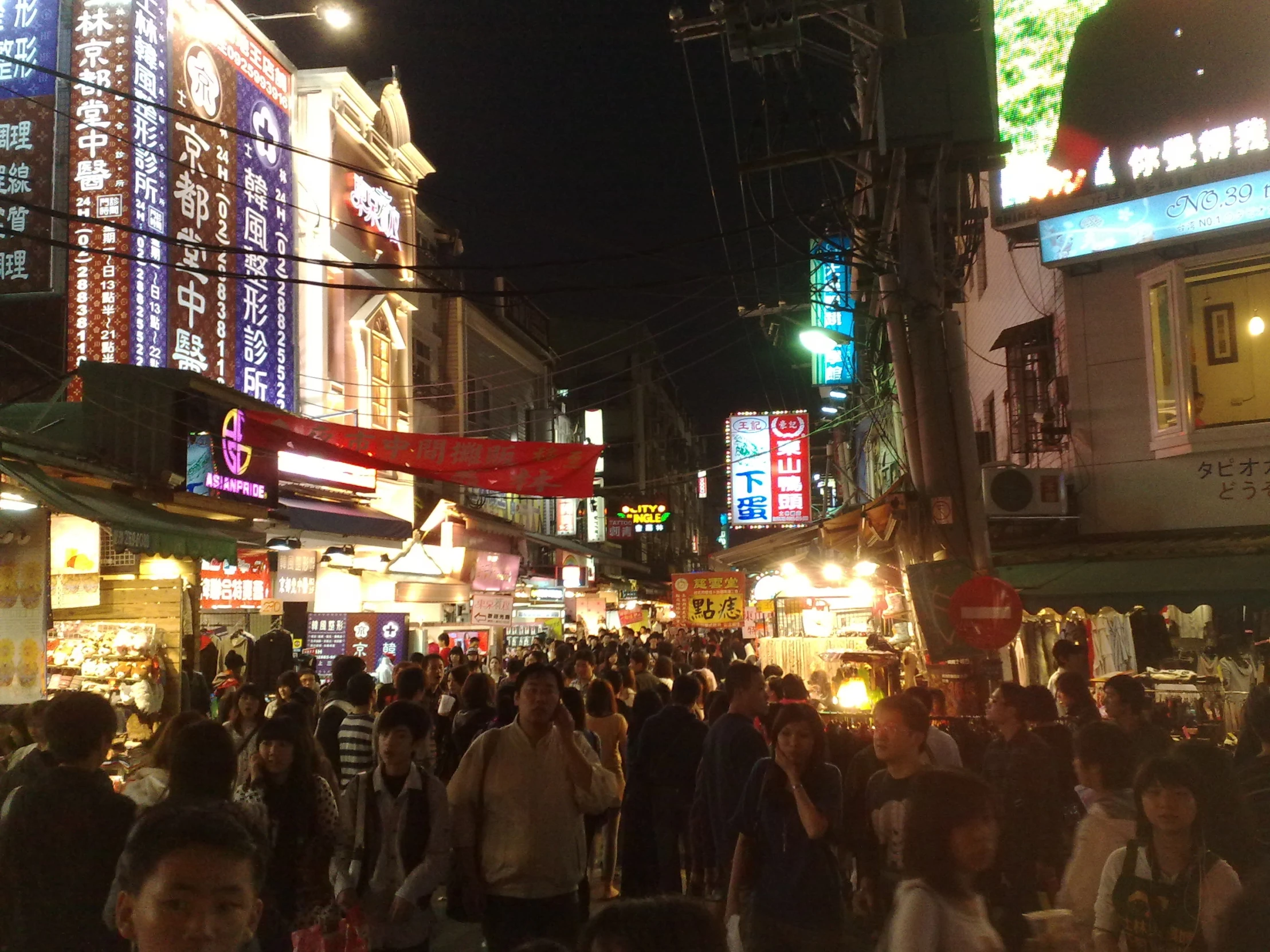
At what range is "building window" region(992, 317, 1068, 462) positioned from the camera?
55.1 ft

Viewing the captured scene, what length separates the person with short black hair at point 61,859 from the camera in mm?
4320

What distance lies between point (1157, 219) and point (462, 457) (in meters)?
9.91

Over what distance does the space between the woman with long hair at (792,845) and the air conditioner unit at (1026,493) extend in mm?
11134

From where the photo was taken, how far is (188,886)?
107 inches

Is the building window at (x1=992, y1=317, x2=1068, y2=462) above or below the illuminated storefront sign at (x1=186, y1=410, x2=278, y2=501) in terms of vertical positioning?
above

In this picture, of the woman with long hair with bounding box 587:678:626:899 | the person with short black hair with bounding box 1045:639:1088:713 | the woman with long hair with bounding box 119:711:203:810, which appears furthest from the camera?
the person with short black hair with bounding box 1045:639:1088:713

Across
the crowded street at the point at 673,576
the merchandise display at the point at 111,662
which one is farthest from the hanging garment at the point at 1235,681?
the merchandise display at the point at 111,662

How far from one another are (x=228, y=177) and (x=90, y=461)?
27.2 feet

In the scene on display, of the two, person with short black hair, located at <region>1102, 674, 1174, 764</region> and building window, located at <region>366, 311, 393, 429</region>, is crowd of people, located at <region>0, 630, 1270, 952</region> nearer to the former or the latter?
person with short black hair, located at <region>1102, 674, 1174, 764</region>

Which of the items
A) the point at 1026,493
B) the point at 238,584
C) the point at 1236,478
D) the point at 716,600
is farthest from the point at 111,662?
the point at 1236,478

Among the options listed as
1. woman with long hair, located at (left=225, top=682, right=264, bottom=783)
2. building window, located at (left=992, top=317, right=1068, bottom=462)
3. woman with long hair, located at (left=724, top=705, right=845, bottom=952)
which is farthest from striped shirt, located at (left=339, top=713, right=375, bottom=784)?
building window, located at (left=992, top=317, right=1068, bottom=462)

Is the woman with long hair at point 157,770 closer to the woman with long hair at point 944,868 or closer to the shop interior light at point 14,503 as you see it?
the woman with long hair at point 944,868

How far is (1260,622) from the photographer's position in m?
13.8

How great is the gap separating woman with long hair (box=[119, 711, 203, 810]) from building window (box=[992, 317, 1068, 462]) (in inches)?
531
